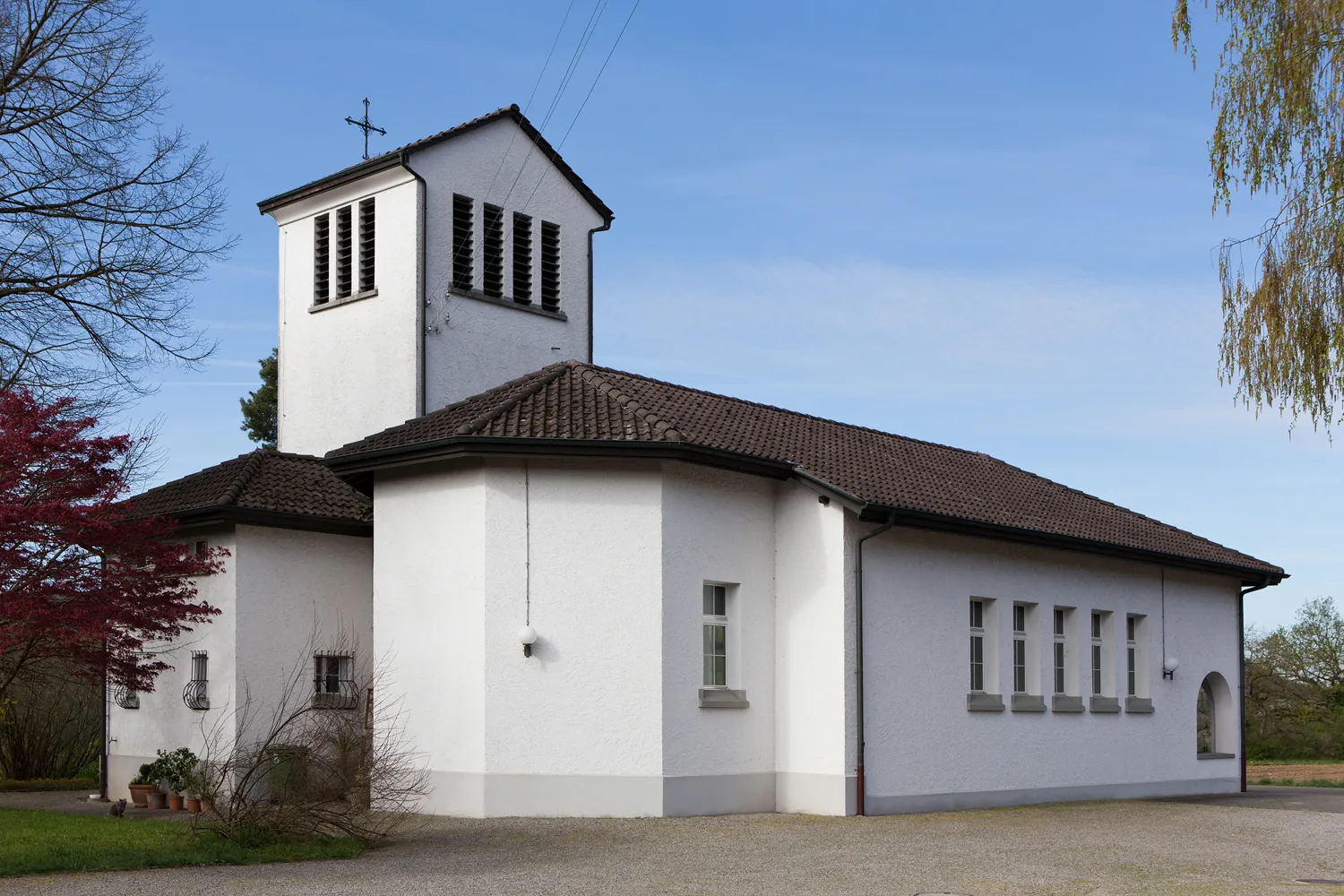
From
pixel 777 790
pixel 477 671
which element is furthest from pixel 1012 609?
pixel 477 671

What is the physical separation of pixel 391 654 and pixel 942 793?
7.93 metres

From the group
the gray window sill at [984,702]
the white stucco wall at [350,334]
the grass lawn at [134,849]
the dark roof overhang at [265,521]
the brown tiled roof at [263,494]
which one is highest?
the white stucco wall at [350,334]

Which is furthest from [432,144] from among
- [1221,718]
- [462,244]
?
[1221,718]

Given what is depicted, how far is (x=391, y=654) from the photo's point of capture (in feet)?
60.2

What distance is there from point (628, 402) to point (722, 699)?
4106 millimetres

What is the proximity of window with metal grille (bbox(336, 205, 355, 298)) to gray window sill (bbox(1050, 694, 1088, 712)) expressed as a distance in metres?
14.6

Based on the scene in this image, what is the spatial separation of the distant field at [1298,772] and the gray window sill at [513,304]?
62.2ft

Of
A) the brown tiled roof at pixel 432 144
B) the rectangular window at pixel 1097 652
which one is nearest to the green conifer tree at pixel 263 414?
the brown tiled roof at pixel 432 144

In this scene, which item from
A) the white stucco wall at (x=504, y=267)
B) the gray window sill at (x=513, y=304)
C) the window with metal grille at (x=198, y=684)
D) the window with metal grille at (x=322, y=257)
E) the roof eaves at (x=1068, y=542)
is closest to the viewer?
the roof eaves at (x=1068, y=542)

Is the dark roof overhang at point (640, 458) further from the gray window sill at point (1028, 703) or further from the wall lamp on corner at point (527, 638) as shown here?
the gray window sill at point (1028, 703)

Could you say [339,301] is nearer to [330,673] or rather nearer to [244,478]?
[244,478]

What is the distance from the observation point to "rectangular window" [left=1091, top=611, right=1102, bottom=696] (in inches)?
938

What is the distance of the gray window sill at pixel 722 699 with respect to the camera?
1788 cm

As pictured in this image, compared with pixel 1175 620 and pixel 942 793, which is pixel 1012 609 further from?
pixel 1175 620
